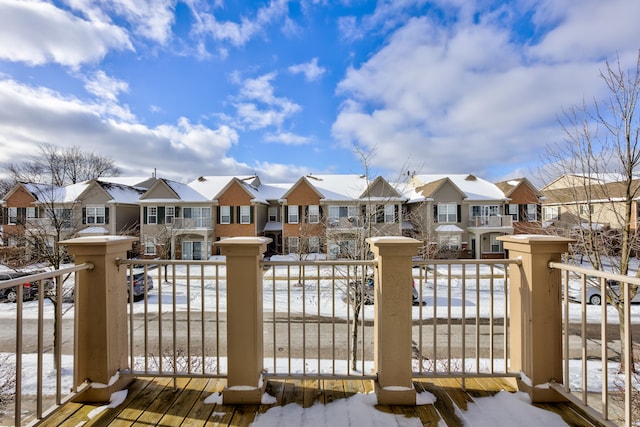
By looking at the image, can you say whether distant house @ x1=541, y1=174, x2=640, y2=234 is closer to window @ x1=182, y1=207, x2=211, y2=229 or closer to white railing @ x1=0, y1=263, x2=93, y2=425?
white railing @ x1=0, y1=263, x2=93, y2=425

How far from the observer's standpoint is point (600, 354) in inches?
297

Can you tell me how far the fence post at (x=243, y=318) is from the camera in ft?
7.22

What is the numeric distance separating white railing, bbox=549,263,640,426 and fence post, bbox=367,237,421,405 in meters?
1.00

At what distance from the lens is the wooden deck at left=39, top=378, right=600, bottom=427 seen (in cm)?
200

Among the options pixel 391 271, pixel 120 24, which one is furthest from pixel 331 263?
pixel 120 24

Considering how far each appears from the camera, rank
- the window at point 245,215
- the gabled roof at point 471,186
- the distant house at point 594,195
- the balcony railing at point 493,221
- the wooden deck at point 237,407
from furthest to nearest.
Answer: the gabled roof at point 471,186 → the window at point 245,215 → the balcony railing at point 493,221 → the distant house at point 594,195 → the wooden deck at point 237,407

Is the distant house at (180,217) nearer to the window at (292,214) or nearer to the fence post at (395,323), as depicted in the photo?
the window at (292,214)

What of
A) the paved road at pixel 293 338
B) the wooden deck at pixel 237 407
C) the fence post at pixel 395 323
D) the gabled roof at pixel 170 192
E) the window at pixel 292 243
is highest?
the gabled roof at pixel 170 192

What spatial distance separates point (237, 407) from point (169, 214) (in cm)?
2043

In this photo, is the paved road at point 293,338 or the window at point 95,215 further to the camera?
the window at point 95,215

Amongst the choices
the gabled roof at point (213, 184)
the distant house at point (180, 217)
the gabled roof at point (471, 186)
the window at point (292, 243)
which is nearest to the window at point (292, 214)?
the window at point (292, 243)

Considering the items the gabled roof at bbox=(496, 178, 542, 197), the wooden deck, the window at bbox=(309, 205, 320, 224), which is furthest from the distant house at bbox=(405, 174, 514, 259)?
the wooden deck

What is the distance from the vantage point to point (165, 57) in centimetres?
715

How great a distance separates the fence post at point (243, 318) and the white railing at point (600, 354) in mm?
2131
